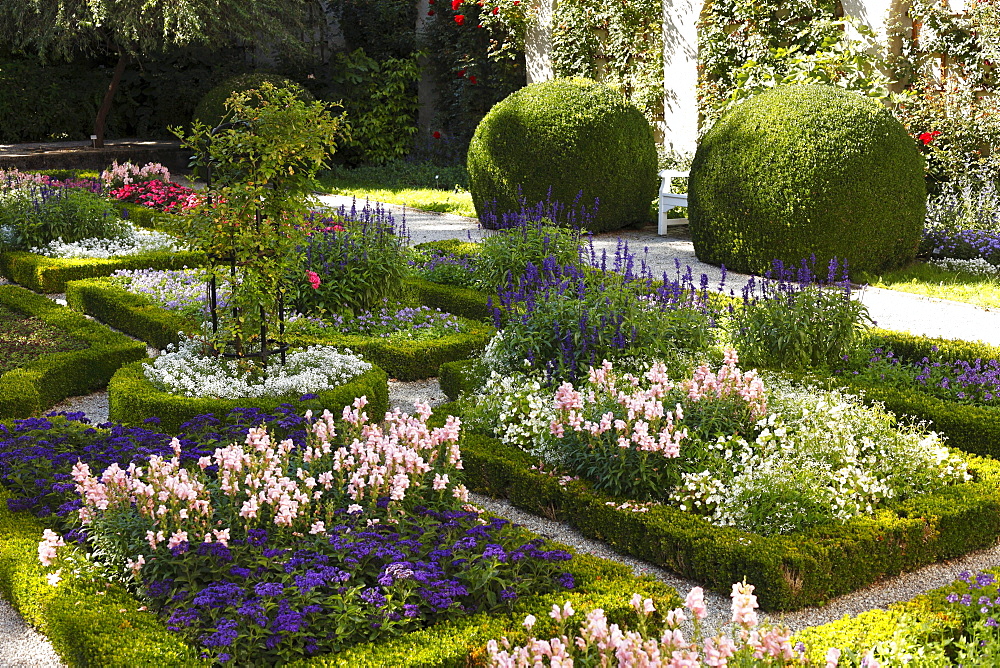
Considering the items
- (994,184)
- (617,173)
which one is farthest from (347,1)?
(994,184)

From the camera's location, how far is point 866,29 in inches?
440

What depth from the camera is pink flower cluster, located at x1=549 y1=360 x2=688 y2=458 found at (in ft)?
14.0

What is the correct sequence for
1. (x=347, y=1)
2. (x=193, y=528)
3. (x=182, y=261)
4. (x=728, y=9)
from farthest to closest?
1. (x=347, y=1)
2. (x=728, y=9)
3. (x=182, y=261)
4. (x=193, y=528)

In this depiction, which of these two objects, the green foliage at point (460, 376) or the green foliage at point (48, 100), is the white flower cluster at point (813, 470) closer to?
the green foliage at point (460, 376)

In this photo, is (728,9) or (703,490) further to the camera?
(728,9)

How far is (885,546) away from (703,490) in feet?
2.43

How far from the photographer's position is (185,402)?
538 centimetres

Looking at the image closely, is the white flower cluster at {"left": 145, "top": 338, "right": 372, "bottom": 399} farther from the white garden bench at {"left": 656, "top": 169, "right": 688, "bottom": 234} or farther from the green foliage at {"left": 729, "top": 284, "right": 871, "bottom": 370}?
the white garden bench at {"left": 656, "top": 169, "right": 688, "bottom": 234}

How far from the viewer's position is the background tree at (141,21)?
1620 centimetres

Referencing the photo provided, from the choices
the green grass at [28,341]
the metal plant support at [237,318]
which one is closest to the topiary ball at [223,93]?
the green grass at [28,341]

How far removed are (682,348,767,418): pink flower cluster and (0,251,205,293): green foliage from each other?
565 centimetres

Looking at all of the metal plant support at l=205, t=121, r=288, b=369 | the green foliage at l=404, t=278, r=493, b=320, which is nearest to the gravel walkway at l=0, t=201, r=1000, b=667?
the metal plant support at l=205, t=121, r=288, b=369

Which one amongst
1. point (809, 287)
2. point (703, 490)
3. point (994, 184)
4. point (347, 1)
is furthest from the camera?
point (347, 1)

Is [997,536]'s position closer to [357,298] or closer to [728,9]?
[357,298]
